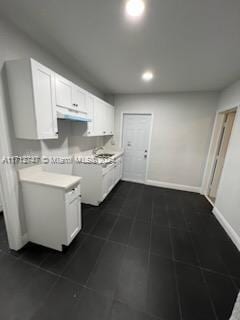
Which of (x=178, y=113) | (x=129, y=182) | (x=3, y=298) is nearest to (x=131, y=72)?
(x=178, y=113)

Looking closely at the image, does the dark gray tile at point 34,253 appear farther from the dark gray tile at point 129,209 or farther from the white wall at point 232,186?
the white wall at point 232,186

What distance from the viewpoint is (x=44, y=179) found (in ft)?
5.75

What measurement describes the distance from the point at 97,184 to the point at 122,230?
1.01m

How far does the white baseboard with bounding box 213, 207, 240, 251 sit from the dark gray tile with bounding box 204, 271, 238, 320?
0.75 meters

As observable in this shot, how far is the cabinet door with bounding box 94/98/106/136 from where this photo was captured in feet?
9.85

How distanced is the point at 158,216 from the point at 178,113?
8.91 ft

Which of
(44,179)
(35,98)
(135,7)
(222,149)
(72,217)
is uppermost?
(135,7)

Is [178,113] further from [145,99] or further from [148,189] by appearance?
[148,189]

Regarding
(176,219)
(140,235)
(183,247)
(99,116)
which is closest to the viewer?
(183,247)

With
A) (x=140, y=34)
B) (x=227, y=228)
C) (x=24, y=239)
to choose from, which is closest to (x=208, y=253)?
(x=227, y=228)

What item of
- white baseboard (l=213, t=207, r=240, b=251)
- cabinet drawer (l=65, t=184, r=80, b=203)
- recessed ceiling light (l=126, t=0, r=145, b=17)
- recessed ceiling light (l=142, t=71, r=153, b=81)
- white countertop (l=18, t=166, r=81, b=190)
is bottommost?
white baseboard (l=213, t=207, r=240, b=251)

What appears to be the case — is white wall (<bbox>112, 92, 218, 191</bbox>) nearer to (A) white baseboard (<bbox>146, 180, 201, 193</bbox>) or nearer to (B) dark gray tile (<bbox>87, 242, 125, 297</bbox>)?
(A) white baseboard (<bbox>146, 180, 201, 193</bbox>)

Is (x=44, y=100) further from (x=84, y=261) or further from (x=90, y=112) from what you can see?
(x=84, y=261)

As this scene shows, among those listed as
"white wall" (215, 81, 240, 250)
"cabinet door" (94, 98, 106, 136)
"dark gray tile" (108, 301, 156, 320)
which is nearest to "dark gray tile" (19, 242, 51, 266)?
"dark gray tile" (108, 301, 156, 320)
